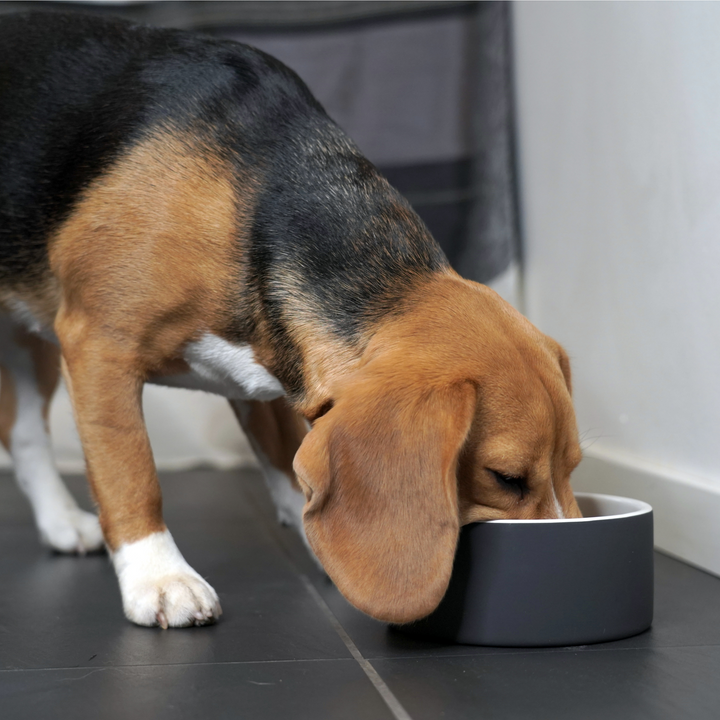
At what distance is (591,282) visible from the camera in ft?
8.18

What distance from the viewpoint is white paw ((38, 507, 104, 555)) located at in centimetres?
207

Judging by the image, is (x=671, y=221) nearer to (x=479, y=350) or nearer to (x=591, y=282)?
(x=591, y=282)

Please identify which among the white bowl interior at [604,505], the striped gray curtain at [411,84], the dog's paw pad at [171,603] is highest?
the striped gray curtain at [411,84]

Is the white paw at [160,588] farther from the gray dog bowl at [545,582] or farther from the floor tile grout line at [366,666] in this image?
the gray dog bowl at [545,582]

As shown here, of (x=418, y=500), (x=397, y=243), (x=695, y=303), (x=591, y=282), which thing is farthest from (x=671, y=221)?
(x=418, y=500)

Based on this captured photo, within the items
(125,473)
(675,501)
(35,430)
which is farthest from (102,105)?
(675,501)

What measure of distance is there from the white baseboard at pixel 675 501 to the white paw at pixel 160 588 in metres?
1.01

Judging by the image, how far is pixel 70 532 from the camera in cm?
208

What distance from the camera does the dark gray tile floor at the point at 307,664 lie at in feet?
3.77

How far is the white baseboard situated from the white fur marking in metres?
0.91

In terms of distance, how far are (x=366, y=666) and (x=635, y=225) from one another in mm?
1350

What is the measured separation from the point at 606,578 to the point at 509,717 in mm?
321

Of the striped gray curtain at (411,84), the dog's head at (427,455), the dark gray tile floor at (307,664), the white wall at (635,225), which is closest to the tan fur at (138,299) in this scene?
the dark gray tile floor at (307,664)

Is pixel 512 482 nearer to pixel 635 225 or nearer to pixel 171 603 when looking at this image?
pixel 171 603
